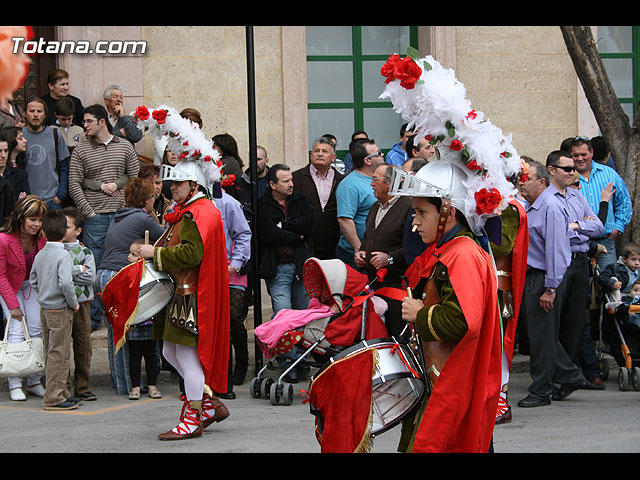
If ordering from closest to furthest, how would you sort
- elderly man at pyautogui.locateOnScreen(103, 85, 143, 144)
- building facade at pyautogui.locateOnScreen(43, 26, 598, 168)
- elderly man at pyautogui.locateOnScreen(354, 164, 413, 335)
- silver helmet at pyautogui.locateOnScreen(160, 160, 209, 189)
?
silver helmet at pyautogui.locateOnScreen(160, 160, 209, 189)
elderly man at pyautogui.locateOnScreen(354, 164, 413, 335)
elderly man at pyautogui.locateOnScreen(103, 85, 143, 144)
building facade at pyautogui.locateOnScreen(43, 26, 598, 168)

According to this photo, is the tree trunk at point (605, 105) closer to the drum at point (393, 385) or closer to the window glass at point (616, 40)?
the window glass at point (616, 40)

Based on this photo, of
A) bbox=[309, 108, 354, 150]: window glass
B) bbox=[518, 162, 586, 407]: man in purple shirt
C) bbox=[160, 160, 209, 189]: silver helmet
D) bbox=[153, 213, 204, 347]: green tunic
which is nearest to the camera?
bbox=[153, 213, 204, 347]: green tunic

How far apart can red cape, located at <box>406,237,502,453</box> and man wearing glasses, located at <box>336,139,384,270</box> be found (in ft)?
14.9

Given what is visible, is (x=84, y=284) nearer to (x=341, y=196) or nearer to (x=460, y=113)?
(x=341, y=196)

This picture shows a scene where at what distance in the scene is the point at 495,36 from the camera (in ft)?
42.1

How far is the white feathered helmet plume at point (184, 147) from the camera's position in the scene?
6.97m

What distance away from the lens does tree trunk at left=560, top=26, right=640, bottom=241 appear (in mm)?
10273

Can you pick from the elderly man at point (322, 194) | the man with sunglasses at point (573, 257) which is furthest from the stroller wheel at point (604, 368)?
the elderly man at point (322, 194)

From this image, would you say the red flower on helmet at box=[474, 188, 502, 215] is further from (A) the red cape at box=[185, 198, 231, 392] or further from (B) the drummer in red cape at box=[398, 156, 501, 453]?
(A) the red cape at box=[185, 198, 231, 392]

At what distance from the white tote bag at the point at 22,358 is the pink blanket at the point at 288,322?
6.17 ft

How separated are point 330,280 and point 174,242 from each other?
1396mm

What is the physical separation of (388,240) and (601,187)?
9.60 ft

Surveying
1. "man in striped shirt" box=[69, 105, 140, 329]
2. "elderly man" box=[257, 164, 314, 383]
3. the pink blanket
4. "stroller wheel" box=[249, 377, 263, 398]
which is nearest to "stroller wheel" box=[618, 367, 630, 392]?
the pink blanket

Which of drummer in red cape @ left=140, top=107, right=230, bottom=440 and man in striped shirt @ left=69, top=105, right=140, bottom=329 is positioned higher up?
man in striped shirt @ left=69, top=105, right=140, bottom=329
